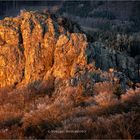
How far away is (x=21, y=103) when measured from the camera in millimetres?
22203

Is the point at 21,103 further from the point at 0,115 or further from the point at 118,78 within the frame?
the point at 118,78

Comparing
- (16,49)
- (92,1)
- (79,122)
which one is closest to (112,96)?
(79,122)

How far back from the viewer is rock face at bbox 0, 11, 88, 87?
23703 mm

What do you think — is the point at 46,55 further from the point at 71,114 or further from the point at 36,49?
the point at 71,114

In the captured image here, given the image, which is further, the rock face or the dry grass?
the rock face

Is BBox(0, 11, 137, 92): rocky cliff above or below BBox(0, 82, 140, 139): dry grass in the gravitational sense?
above

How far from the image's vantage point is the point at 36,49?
80.3ft

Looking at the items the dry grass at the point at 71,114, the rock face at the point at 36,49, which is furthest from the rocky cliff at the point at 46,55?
the dry grass at the point at 71,114

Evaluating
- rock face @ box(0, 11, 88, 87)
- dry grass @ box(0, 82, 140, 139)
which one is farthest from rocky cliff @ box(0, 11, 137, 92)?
dry grass @ box(0, 82, 140, 139)

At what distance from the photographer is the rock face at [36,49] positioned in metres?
23.7

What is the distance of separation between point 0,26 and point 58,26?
113 inches

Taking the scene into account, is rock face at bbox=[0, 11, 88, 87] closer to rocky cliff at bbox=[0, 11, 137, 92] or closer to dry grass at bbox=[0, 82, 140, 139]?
rocky cliff at bbox=[0, 11, 137, 92]

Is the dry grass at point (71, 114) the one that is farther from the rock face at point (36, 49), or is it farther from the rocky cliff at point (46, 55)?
the rock face at point (36, 49)

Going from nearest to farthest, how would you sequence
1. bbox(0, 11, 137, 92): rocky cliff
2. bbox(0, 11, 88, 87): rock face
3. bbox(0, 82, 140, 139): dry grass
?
bbox(0, 82, 140, 139): dry grass < bbox(0, 11, 137, 92): rocky cliff < bbox(0, 11, 88, 87): rock face
